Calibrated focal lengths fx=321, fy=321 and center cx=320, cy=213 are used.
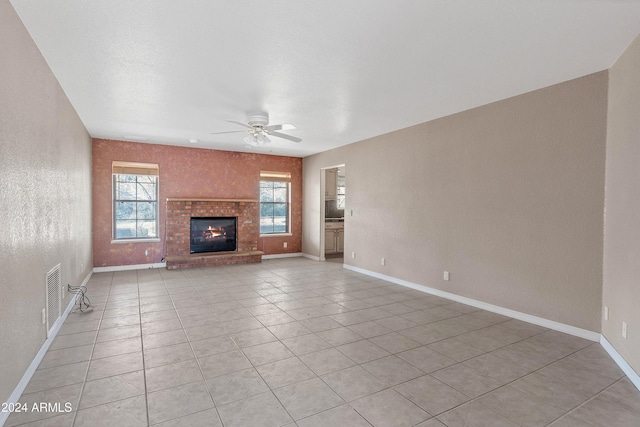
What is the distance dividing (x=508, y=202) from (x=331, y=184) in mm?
4903

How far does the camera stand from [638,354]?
2346 mm

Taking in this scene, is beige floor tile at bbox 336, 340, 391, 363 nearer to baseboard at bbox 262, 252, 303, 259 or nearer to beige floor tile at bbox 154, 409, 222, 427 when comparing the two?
beige floor tile at bbox 154, 409, 222, 427

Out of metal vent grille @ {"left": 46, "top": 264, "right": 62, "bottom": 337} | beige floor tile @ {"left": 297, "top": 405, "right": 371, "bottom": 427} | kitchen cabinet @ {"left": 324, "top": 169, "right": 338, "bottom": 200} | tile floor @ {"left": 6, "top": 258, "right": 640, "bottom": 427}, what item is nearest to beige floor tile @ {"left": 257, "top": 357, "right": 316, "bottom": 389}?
tile floor @ {"left": 6, "top": 258, "right": 640, "bottom": 427}

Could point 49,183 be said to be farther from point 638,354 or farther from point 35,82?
point 638,354

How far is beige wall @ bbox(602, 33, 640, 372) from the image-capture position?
243cm

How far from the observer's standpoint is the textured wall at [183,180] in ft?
20.1

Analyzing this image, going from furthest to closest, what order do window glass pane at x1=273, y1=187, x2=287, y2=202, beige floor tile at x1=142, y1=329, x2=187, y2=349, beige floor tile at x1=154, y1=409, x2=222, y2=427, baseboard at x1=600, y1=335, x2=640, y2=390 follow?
window glass pane at x1=273, y1=187, x2=287, y2=202 → beige floor tile at x1=142, y1=329, x2=187, y2=349 → baseboard at x1=600, y1=335, x2=640, y2=390 → beige floor tile at x1=154, y1=409, x2=222, y2=427

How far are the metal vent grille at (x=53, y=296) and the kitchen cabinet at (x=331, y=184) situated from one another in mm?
5607

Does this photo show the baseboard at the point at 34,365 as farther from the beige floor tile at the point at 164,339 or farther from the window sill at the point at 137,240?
the window sill at the point at 137,240

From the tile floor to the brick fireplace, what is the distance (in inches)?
95.1

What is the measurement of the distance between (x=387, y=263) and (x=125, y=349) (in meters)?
4.05

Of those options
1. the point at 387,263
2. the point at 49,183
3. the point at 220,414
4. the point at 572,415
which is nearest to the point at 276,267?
the point at 387,263

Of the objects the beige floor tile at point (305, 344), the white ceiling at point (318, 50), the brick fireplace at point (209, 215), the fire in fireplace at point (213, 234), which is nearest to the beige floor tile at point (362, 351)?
the beige floor tile at point (305, 344)

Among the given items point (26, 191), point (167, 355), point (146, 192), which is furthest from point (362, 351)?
point (146, 192)
